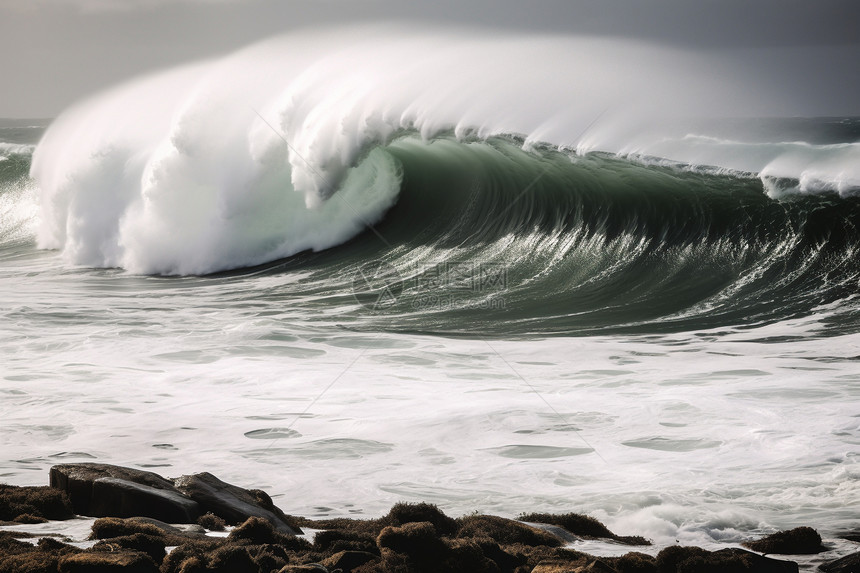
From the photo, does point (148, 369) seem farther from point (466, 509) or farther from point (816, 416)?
point (816, 416)

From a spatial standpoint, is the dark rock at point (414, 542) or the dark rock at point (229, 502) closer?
the dark rock at point (414, 542)

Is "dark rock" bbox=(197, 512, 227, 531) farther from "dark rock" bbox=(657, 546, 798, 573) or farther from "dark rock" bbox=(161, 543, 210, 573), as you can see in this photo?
"dark rock" bbox=(657, 546, 798, 573)

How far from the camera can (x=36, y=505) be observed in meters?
4.16

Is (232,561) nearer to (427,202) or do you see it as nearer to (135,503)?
(135,503)

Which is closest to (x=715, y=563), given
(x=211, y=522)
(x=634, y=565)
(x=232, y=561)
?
(x=634, y=565)

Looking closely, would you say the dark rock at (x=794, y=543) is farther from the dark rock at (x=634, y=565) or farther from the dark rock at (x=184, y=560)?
the dark rock at (x=184, y=560)

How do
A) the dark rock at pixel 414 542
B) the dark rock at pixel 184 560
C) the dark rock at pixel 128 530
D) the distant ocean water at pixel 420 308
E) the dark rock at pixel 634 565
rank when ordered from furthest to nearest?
the distant ocean water at pixel 420 308 → the dark rock at pixel 128 530 → the dark rock at pixel 414 542 → the dark rock at pixel 634 565 → the dark rock at pixel 184 560

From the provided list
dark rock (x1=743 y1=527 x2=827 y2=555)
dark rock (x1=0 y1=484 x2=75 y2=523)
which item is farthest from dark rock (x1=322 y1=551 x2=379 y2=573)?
dark rock (x1=743 y1=527 x2=827 y2=555)

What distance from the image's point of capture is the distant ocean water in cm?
531

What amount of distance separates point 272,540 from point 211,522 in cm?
47

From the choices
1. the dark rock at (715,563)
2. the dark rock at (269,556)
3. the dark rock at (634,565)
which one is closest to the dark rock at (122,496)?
the dark rock at (269,556)

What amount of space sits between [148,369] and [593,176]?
29.2 feet

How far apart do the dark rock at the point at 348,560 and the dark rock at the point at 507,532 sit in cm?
55

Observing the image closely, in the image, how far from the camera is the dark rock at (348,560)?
3.47 m
